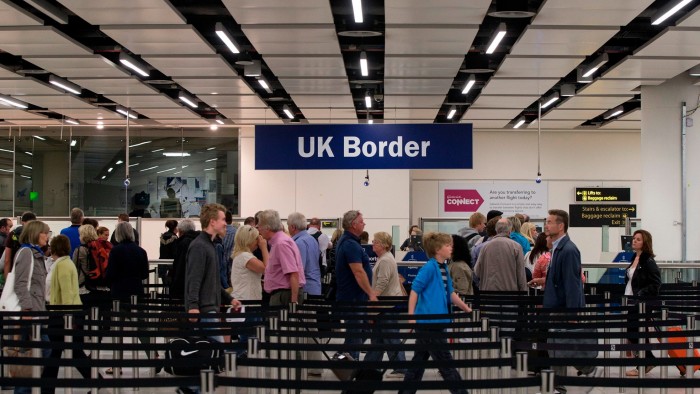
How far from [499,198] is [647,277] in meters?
15.1

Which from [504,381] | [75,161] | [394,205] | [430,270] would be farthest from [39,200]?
[504,381]

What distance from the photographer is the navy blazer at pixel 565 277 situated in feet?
26.5

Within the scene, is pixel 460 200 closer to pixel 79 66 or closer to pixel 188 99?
pixel 188 99

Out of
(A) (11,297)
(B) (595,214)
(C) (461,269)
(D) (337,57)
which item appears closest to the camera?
(A) (11,297)

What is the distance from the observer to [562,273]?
8.19 m

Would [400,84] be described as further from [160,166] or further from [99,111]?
[160,166]

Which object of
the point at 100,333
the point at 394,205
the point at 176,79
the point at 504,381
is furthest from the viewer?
the point at 394,205

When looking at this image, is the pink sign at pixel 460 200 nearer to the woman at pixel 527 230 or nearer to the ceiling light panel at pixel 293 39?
the woman at pixel 527 230

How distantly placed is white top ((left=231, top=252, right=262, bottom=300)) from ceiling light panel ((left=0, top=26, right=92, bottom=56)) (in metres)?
4.33

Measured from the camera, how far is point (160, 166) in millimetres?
24594

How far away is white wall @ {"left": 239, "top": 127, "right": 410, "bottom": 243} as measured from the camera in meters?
24.1

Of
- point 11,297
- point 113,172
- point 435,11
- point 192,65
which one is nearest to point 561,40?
point 435,11

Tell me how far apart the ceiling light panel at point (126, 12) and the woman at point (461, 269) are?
405 centimetres

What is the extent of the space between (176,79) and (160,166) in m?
8.95
